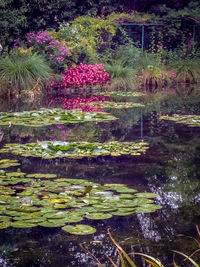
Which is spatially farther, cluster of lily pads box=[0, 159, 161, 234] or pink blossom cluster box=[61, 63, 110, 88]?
pink blossom cluster box=[61, 63, 110, 88]

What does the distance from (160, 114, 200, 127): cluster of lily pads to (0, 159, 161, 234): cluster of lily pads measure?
14.7 feet

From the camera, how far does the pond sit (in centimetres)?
325

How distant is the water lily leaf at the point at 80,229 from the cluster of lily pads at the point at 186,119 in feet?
18.1

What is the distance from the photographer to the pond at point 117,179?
3246 mm

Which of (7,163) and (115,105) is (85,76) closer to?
(115,105)

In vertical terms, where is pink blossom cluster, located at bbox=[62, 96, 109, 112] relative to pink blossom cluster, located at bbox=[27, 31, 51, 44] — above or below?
below

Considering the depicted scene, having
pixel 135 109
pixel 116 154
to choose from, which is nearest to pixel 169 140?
pixel 116 154

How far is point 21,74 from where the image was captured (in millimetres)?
13453

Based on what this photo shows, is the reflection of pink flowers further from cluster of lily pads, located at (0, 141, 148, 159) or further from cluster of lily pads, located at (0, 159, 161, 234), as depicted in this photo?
cluster of lily pads, located at (0, 159, 161, 234)

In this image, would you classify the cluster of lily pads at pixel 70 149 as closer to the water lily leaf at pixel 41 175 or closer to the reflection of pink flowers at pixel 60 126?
the water lily leaf at pixel 41 175

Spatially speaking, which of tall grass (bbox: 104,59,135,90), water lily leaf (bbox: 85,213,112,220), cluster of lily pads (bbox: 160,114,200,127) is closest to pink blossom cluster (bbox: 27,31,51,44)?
tall grass (bbox: 104,59,135,90)

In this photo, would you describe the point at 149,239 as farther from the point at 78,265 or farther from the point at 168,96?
the point at 168,96

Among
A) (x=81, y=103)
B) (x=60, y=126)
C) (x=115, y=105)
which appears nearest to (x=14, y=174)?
(x=60, y=126)

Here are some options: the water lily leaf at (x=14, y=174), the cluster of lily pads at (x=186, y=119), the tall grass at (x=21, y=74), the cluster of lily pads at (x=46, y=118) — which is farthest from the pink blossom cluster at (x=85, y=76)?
the water lily leaf at (x=14, y=174)
